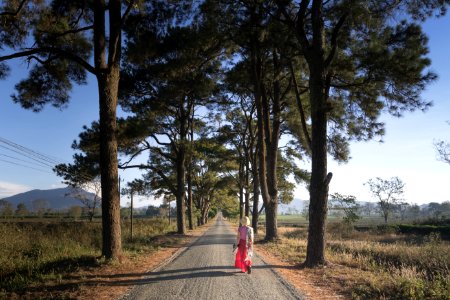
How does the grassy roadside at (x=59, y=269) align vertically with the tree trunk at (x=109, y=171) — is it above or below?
below

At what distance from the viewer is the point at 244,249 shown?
10594mm

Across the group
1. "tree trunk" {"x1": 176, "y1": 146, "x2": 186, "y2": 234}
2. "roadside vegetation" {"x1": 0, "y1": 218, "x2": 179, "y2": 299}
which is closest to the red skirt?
"roadside vegetation" {"x1": 0, "y1": 218, "x2": 179, "y2": 299}

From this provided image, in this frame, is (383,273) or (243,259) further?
(243,259)

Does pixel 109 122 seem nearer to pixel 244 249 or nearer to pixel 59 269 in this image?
pixel 59 269

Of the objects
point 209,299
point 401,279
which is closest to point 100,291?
point 209,299

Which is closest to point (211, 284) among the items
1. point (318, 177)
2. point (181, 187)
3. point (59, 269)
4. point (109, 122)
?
point (59, 269)

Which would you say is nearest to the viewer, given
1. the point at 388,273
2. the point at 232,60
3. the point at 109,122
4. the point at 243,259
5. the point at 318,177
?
the point at 388,273

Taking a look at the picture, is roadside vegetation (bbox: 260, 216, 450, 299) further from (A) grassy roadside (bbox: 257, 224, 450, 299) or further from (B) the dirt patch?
(B) the dirt patch

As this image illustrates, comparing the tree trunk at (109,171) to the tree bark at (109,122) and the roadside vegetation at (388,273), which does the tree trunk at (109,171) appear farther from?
the roadside vegetation at (388,273)

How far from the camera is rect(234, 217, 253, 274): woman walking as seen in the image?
10.3 meters

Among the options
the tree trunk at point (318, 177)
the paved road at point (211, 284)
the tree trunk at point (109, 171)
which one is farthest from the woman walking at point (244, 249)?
the tree trunk at point (109, 171)

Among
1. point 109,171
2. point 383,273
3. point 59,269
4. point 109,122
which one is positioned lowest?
point 383,273

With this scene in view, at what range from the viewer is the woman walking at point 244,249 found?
404 inches

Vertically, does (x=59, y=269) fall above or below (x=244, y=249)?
below
